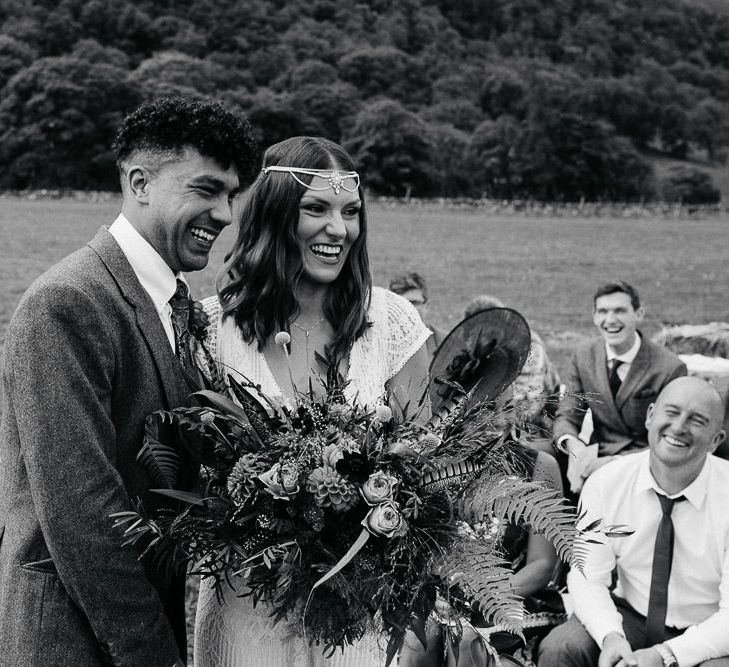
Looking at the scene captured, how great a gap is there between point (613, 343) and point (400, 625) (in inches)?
184

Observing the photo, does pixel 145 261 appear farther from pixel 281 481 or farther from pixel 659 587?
pixel 659 587

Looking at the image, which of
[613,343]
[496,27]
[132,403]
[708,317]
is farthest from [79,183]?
[496,27]

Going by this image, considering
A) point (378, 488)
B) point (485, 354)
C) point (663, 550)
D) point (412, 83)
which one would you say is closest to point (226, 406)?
point (378, 488)

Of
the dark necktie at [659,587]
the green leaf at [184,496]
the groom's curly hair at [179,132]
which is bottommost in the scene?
the dark necktie at [659,587]

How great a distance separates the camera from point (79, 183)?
45844 mm

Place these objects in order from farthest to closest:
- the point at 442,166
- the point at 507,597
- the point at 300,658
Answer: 1. the point at 442,166
2. the point at 300,658
3. the point at 507,597

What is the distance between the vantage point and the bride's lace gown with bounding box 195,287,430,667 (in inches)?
88.0

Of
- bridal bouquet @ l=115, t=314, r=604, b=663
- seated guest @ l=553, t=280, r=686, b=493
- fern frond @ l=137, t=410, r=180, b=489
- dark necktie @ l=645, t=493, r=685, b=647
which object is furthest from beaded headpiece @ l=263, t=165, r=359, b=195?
seated guest @ l=553, t=280, r=686, b=493

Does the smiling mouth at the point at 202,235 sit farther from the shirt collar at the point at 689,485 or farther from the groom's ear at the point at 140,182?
the shirt collar at the point at 689,485

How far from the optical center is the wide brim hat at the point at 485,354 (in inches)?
103

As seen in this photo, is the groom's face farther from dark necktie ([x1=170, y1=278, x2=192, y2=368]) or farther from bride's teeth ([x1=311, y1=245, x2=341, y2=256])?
bride's teeth ([x1=311, y1=245, x2=341, y2=256])

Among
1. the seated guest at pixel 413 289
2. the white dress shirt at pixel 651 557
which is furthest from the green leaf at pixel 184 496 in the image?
the seated guest at pixel 413 289

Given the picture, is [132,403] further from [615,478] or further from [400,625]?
[615,478]

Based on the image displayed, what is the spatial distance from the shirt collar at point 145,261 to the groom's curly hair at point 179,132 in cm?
18
